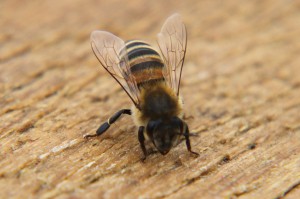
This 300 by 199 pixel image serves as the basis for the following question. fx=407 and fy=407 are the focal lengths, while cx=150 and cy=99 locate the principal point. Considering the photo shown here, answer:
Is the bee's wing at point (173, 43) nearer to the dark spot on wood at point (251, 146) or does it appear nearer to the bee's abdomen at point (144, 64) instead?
the bee's abdomen at point (144, 64)

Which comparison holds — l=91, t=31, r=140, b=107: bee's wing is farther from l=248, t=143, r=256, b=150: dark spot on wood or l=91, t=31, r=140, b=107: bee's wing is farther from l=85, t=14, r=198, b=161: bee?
l=248, t=143, r=256, b=150: dark spot on wood

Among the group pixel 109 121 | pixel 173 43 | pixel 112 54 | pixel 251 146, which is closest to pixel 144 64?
pixel 112 54

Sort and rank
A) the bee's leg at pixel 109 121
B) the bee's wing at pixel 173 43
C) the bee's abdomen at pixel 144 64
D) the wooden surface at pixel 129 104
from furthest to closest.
A: 1. the bee's wing at pixel 173 43
2. the bee's abdomen at pixel 144 64
3. the bee's leg at pixel 109 121
4. the wooden surface at pixel 129 104

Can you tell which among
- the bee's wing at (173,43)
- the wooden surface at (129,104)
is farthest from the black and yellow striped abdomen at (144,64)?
the wooden surface at (129,104)

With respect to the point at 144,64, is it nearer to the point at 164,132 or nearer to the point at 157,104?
the point at 157,104

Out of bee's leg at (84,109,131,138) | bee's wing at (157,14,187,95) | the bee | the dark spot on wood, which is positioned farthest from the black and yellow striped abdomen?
the dark spot on wood

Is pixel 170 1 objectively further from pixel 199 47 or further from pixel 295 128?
pixel 295 128

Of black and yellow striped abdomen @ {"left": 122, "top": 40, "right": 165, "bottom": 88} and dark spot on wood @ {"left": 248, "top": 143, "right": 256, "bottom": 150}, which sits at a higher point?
black and yellow striped abdomen @ {"left": 122, "top": 40, "right": 165, "bottom": 88}
